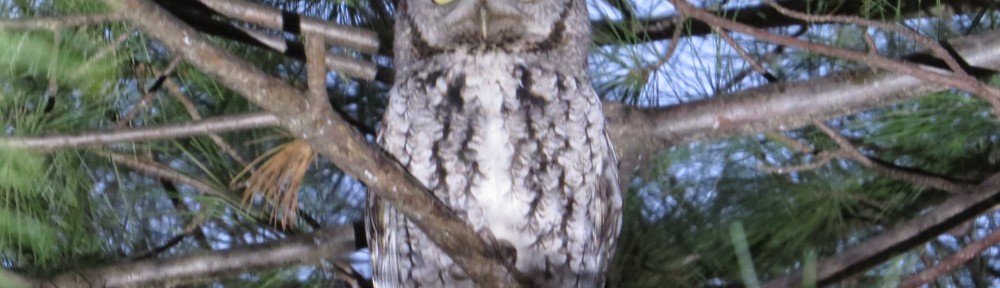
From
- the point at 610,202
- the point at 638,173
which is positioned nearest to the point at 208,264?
the point at 610,202

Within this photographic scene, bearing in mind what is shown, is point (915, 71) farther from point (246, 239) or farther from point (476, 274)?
point (246, 239)

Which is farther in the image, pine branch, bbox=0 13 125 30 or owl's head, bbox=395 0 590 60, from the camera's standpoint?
owl's head, bbox=395 0 590 60

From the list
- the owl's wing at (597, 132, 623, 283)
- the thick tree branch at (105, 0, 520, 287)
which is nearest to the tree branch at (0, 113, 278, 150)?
the thick tree branch at (105, 0, 520, 287)

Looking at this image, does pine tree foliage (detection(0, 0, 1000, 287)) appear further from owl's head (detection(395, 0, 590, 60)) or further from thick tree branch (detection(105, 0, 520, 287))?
thick tree branch (detection(105, 0, 520, 287))

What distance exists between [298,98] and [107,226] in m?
0.75

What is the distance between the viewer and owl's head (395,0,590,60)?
140 centimetres

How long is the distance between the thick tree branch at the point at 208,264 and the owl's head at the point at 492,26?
267 millimetres

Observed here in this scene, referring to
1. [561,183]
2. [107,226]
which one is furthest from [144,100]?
[561,183]

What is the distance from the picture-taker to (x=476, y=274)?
3.48 feet

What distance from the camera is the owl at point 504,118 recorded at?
4.58 ft

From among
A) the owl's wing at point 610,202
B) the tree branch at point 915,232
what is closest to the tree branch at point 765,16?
the owl's wing at point 610,202

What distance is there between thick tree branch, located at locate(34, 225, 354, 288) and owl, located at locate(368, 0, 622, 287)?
96 millimetres

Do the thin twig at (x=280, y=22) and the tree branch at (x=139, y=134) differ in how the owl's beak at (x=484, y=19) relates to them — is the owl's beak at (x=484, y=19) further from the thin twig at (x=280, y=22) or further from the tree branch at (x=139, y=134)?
the tree branch at (x=139, y=134)

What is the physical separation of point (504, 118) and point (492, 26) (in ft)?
0.37
